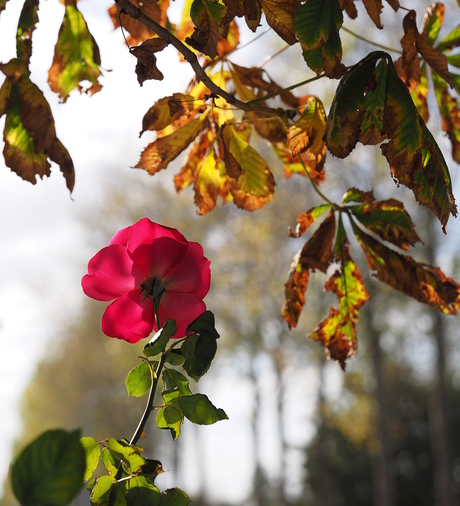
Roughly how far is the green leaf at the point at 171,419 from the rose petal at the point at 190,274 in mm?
109

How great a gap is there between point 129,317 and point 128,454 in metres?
0.15

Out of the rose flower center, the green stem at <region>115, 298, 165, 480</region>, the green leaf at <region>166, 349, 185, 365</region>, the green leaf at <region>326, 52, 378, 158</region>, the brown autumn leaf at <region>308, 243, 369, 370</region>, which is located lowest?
the green stem at <region>115, 298, 165, 480</region>

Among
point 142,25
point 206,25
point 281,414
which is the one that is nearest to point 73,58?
point 142,25

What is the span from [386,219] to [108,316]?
18.0 inches

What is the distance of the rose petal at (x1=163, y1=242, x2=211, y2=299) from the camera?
1.81ft

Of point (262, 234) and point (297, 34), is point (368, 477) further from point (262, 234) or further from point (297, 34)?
point (297, 34)

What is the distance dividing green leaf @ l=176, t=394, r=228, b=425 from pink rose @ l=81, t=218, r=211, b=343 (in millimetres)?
78

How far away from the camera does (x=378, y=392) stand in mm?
11000

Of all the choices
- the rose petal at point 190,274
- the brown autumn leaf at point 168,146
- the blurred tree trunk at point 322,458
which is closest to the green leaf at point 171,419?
the rose petal at point 190,274

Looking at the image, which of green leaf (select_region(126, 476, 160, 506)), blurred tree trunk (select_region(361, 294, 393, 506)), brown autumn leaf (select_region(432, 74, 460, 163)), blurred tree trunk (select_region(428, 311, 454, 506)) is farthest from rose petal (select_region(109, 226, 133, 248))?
blurred tree trunk (select_region(361, 294, 393, 506))

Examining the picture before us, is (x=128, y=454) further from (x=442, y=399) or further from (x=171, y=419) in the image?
(x=442, y=399)

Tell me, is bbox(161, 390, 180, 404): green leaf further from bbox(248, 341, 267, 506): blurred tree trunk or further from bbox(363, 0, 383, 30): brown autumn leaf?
bbox(248, 341, 267, 506): blurred tree trunk

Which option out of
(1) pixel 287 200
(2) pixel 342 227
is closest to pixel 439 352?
(1) pixel 287 200

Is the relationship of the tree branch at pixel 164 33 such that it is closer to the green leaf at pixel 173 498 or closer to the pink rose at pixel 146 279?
the pink rose at pixel 146 279
